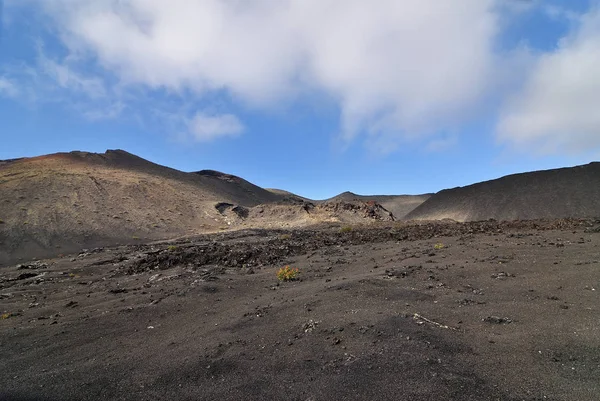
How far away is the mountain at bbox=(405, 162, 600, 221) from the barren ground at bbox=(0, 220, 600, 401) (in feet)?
153

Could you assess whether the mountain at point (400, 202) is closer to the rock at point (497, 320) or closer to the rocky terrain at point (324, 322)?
the rocky terrain at point (324, 322)

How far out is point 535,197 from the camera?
59875mm

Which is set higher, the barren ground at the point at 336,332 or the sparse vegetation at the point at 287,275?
the sparse vegetation at the point at 287,275

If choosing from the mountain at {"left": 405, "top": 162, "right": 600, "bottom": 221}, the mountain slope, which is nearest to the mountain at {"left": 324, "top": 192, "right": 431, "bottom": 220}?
the mountain at {"left": 405, "top": 162, "right": 600, "bottom": 221}

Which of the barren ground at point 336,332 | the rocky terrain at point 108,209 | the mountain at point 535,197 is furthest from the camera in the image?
the mountain at point 535,197

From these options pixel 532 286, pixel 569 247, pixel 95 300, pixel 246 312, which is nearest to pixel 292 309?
pixel 246 312

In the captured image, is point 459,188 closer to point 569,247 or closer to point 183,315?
point 569,247

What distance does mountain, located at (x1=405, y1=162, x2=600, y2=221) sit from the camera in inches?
2136

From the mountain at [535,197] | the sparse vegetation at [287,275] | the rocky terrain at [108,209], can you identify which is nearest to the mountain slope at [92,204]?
the rocky terrain at [108,209]

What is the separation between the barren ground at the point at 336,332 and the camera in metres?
5.62

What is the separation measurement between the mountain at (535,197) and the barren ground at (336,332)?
153 ft

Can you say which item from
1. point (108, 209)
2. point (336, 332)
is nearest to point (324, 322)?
point (336, 332)

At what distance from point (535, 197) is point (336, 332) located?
211ft

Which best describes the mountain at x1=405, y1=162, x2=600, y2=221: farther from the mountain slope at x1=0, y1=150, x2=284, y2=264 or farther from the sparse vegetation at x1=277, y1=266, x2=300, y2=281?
the sparse vegetation at x1=277, y1=266, x2=300, y2=281
